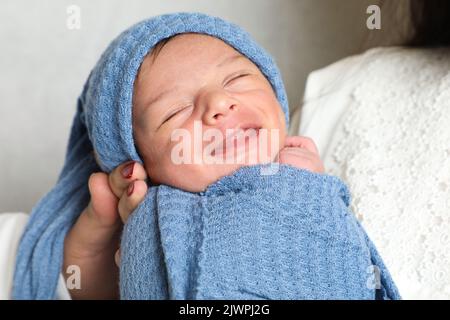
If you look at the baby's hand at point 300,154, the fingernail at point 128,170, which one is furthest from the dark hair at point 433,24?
the fingernail at point 128,170

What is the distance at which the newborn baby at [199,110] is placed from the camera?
903mm

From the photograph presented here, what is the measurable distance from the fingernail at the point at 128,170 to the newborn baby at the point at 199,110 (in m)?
0.03

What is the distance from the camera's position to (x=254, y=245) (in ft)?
2.60

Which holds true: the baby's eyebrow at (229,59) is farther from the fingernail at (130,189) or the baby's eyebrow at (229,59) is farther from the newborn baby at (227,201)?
the fingernail at (130,189)

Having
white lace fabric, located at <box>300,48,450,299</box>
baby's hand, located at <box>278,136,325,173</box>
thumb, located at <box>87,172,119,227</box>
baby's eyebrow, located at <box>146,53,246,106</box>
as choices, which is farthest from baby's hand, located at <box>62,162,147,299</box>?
white lace fabric, located at <box>300,48,450,299</box>

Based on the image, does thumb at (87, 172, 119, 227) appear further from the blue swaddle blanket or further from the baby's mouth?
the baby's mouth

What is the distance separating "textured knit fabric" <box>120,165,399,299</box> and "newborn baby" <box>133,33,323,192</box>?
0.04m

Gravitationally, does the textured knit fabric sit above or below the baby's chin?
below

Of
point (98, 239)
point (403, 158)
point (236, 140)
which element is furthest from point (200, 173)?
point (403, 158)

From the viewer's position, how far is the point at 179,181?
91 centimetres

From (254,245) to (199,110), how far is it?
23 cm

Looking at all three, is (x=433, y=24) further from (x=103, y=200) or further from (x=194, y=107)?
(x=103, y=200)

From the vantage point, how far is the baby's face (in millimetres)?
903
